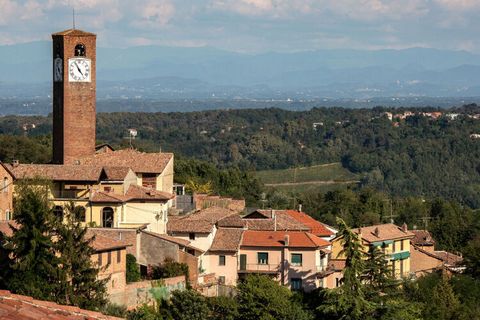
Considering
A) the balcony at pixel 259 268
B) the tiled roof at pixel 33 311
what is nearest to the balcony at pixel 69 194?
the balcony at pixel 259 268

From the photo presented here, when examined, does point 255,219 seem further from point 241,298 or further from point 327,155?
point 327,155

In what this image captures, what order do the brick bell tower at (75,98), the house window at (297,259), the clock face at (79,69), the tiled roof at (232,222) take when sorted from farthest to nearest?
the clock face at (79,69)
the brick bell tower at (75,98)
the tiled roof at (232,222)
the house window at (297,259)

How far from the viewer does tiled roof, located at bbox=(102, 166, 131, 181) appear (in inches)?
1367

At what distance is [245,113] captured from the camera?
176500 mm

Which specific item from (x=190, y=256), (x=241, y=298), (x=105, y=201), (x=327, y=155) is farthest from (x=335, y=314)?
(x=327, y=155)

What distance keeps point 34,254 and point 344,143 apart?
355 ft

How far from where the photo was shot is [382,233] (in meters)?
41.2

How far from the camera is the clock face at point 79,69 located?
39.5 m

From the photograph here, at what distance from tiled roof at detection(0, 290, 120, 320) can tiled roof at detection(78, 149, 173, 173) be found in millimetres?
28213

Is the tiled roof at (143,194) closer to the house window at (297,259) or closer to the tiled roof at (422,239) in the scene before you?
the house window at (297,259)

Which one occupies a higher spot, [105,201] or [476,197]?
[105,201]

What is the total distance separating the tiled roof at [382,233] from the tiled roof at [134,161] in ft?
22.7

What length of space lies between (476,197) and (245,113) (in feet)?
274

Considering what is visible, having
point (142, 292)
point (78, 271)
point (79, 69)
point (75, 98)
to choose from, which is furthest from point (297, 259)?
point (78, 271)
